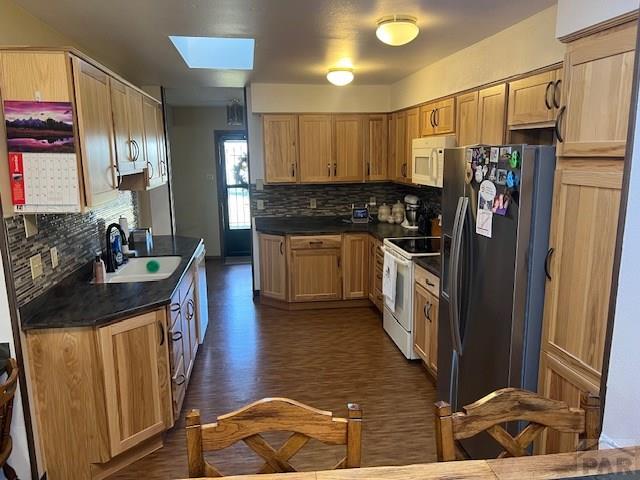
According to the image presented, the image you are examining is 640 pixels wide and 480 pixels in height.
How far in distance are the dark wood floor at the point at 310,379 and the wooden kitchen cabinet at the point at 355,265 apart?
209 millimetres

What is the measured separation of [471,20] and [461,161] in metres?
0.88

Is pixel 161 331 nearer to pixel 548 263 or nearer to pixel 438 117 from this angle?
pixel 548 263

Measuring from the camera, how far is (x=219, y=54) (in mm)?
3820

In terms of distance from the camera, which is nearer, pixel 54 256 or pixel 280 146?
pixel 54 256

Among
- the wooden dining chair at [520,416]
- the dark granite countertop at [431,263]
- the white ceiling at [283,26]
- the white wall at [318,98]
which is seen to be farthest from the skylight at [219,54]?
the wooden dining chair at [520,416]

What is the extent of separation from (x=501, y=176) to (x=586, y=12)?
0.68m

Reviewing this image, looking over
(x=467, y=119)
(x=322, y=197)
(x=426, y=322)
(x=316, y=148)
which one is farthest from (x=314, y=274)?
(x=467, y=119)

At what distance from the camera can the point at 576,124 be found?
1.70 meters

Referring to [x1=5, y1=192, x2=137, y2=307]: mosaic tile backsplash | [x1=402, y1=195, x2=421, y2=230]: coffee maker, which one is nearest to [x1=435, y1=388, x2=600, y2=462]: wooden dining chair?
[x1=5, y1=192, x2=137, y2=307]: mosaic tile backsplash

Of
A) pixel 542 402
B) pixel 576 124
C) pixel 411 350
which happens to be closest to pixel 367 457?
pixel 411 350

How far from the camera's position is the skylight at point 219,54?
3705 mm

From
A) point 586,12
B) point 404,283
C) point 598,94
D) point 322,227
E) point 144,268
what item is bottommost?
point 404,283

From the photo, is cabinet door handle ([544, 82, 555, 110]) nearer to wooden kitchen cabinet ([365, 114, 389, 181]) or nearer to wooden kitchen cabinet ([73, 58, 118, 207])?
wooden kitchen cabinet ([73, 58, 118, 207])

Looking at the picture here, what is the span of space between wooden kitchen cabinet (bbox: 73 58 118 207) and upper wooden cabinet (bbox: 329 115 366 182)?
2.81 meters
